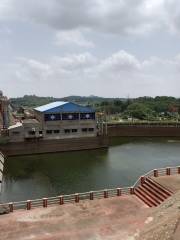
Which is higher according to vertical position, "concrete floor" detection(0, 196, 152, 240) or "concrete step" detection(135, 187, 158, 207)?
"concrete step" detection(135, 187, 158, 207)

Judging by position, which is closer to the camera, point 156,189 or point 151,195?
point 151,195

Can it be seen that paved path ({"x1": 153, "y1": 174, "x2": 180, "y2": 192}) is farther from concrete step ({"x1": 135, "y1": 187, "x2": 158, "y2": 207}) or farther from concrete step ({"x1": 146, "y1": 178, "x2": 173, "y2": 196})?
concrete step ({"x1": 135, "y1": 187, "x2": 158, "y2": 207})

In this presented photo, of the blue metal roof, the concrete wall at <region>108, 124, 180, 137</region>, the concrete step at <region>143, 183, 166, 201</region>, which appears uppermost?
the blue metal roof

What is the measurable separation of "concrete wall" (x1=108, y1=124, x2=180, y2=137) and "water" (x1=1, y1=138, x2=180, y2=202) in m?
14.8

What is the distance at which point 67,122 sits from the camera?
6819 cm

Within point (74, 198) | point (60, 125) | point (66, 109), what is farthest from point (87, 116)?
point (74, 198)

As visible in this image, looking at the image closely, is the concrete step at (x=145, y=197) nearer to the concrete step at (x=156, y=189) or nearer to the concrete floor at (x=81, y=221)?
the concrete floor at (x=81, y=221)

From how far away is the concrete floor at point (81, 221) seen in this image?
2028cm

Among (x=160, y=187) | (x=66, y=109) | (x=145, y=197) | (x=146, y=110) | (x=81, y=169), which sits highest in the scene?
(x=146, y=110)

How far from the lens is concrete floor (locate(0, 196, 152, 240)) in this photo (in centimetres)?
2028

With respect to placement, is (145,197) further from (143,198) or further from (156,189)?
(156,189)

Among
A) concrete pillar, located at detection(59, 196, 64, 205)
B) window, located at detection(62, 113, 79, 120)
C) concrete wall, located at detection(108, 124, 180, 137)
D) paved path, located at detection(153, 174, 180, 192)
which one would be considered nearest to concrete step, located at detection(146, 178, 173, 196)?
paved path, located at detection(153, 174, 180, 192)

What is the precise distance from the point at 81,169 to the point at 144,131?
43.1 meters

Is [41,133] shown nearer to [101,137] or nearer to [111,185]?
[101,137]
